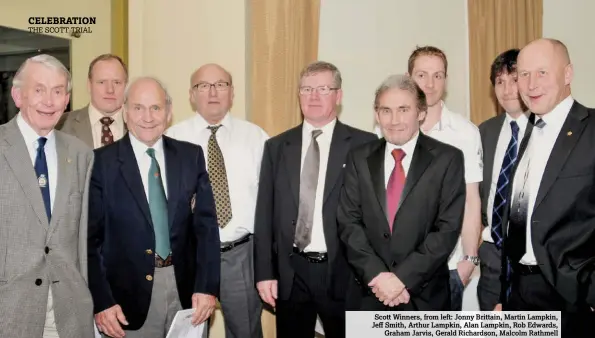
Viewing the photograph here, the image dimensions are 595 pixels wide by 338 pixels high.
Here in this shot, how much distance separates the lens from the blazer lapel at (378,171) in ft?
9.44

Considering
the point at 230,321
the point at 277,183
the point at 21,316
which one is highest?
the point at 277,183

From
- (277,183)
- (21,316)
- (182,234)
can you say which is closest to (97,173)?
(182,234)

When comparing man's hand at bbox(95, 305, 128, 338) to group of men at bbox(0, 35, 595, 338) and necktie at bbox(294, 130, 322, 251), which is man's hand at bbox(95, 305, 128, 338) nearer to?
group of men at bbox(0, 35, 595, 338)

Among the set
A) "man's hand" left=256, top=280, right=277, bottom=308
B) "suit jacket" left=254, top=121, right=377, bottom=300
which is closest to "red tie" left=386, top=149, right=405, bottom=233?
"suit jacket" left=254, top=121, right=377, bottom=300

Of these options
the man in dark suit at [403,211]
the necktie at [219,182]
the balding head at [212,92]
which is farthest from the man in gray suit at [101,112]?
the man in dark suit at [403,211]

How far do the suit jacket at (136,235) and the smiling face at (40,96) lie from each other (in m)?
0.34

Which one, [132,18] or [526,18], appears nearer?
[132,18]

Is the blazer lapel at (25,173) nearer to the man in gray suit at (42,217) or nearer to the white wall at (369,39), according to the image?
the man in gray suit at (42,217)

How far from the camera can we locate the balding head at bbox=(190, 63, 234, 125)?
3.63 m

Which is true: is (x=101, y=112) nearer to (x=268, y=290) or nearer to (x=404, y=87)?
(x=268, y=290)

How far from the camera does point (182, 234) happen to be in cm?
290

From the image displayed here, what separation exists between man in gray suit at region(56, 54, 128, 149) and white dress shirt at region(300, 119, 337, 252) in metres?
1.18

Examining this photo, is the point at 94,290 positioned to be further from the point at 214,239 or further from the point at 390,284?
the point at 390,284

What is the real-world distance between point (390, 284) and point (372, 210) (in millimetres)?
357
